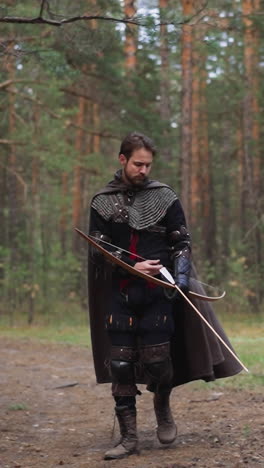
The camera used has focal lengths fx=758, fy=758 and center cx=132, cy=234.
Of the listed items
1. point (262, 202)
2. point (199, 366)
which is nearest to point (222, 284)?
point (262, 202)

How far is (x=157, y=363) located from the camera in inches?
206

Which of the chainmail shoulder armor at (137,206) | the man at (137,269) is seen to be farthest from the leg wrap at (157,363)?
the chainmail shoulder armor at (137,206)

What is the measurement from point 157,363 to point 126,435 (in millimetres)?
560

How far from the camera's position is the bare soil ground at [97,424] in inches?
201

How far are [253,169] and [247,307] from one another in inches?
245

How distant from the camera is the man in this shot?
17.2ft

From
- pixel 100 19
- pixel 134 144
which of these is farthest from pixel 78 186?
pixel 134 144

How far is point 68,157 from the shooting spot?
1888cm

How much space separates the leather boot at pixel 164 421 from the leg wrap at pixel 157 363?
174 mm

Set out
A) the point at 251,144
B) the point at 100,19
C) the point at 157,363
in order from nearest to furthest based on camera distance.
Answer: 1. the point at 157,363
2. the point at 100,19
3. the point at 251,144

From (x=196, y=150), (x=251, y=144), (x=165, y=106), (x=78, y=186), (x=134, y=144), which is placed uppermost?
(x=165, y=106)

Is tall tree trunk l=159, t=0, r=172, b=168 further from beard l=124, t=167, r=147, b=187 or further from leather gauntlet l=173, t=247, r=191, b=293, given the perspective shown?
leather gauntlet l=173, t=247, r=191, b=293

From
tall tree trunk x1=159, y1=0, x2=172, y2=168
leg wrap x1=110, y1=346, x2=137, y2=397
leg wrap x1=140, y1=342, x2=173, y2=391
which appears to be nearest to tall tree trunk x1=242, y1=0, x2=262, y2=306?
tall tree trunk x1=159, y1=0, x2=172, y2=168

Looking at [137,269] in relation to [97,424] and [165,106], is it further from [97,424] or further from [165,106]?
[165,106]
